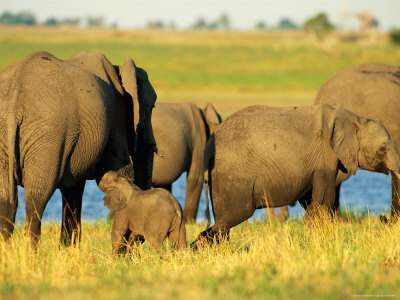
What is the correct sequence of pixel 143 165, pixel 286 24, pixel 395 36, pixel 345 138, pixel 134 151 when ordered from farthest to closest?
pixel 286 24, pixel 395 36, pixel 345 138, pixel 143 165, pixel 134 151

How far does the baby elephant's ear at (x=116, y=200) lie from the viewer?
280 inches

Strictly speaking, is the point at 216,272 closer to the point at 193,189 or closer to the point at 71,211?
the point at 71,211

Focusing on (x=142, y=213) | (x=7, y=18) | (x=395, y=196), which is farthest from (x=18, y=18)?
(x=142, y=213)

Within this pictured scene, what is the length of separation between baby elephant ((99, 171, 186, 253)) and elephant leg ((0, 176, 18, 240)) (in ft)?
3.63

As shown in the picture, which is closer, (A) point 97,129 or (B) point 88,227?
(A) point 97,129

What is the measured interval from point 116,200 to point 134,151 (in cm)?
65

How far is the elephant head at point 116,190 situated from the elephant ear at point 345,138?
2.24 metres

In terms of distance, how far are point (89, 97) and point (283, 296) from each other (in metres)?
2.49

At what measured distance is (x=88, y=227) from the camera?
9656 mm

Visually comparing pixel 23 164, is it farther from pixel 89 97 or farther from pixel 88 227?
pixel 88 227

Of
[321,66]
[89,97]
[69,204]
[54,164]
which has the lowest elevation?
[321,66]

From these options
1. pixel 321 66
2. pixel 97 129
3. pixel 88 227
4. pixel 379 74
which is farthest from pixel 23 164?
pixel 321 66

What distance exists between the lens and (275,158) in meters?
7.89

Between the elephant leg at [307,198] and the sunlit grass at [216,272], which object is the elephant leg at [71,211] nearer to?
the sunlit grass at [216,272]
